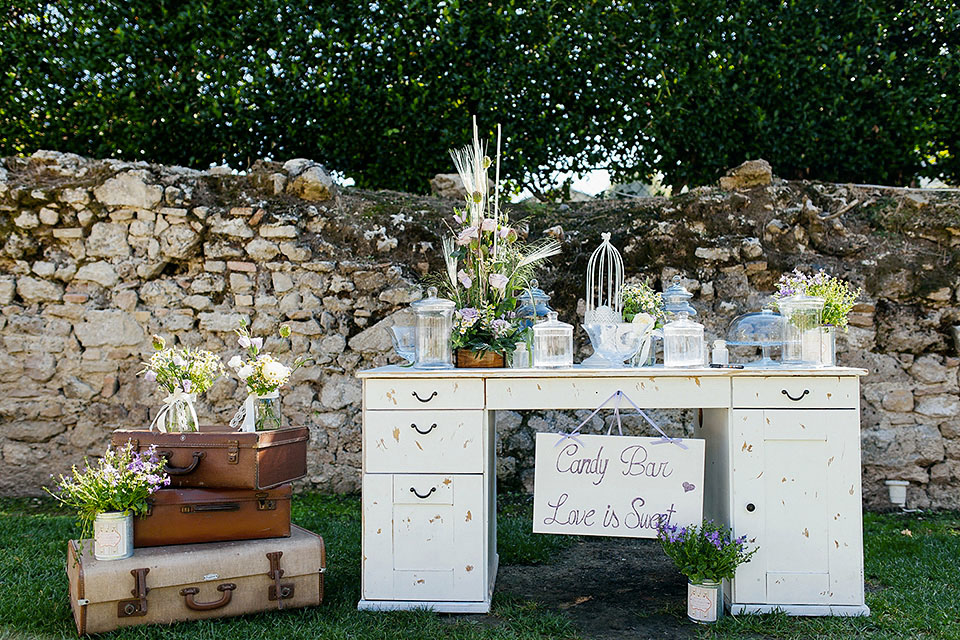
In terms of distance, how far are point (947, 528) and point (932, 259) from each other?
1892 millimetres

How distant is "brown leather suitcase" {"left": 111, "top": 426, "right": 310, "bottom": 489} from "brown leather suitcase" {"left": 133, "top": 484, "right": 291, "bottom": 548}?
61 millimetres

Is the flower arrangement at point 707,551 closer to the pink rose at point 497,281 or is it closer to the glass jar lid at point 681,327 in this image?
the glass jar lid at point 681,327

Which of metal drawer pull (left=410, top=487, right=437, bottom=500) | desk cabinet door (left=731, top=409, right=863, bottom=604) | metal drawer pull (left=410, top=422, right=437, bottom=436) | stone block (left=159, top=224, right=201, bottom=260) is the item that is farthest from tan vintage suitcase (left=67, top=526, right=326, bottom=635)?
stone block (left=159, top=224, right=201, bottom=260)

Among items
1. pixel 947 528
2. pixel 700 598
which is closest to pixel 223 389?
pixel 700 598

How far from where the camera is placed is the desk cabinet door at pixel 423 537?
3.44m

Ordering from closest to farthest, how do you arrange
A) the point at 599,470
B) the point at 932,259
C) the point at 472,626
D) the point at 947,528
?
the point at 472,626 < the point at 599,470 < the point at 947,528 < the point at 932,259

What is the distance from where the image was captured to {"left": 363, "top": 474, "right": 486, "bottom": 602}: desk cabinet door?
3.44 metres

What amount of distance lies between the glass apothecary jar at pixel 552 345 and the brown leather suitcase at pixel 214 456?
1323mm

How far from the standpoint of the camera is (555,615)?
11.2 feet

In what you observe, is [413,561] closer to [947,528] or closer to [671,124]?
[947,528]

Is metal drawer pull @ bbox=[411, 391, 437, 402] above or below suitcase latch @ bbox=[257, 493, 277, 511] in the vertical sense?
above

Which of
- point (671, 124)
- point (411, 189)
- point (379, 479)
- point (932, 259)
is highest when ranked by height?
point (671, 124)

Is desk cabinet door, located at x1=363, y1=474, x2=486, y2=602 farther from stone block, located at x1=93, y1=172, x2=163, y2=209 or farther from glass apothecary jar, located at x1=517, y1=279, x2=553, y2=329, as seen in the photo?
stone block, located at x1=93, y1=172, x2=163, y2=209

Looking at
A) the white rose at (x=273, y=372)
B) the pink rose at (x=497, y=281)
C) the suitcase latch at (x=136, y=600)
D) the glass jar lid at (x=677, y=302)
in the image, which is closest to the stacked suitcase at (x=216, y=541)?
the suitcase latch at (x=136, y=600)
